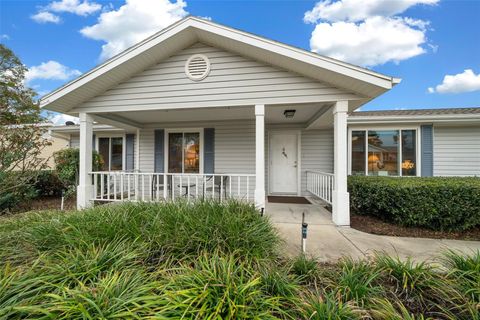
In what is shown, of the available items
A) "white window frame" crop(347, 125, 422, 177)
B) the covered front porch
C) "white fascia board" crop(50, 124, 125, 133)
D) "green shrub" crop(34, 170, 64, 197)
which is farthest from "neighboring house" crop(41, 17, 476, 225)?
"green shrub" crop(34, 170, 64, 197)

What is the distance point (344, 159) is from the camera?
173 inches

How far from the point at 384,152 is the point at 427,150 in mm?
1185

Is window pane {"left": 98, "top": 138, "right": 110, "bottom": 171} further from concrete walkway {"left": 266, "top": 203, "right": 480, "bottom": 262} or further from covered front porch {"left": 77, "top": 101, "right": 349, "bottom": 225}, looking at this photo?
concrete walkway {"left": 266, "top": 203, "right": 480, "bottom": 262}

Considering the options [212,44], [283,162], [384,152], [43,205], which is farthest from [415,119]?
[43,205]

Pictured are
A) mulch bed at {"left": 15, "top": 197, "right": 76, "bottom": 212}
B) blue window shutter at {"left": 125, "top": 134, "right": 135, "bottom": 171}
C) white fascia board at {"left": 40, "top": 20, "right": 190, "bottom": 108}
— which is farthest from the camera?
blue window shutter at {"left": 125, "top": 134, "right": 135, "bottom": 171}

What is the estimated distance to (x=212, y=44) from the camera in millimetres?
4754

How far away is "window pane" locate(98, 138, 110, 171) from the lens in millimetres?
8312

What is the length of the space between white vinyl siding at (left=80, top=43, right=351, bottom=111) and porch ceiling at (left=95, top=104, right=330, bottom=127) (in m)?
0.59

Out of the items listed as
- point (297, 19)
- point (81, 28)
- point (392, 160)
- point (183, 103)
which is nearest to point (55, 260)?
point (183, 103)

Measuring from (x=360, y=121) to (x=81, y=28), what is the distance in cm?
1310

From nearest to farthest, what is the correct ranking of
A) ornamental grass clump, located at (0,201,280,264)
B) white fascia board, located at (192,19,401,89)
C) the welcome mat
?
1. ornamental grass clump, located at (0,201,280,264)
2. white fascia board, located at (192,19,401,89)
3. the welcome mat

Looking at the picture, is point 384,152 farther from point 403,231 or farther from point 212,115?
point 212,115

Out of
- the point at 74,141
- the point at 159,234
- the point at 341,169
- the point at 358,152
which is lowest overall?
the point at 159,234

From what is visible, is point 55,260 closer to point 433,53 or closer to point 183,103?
point 183,103
